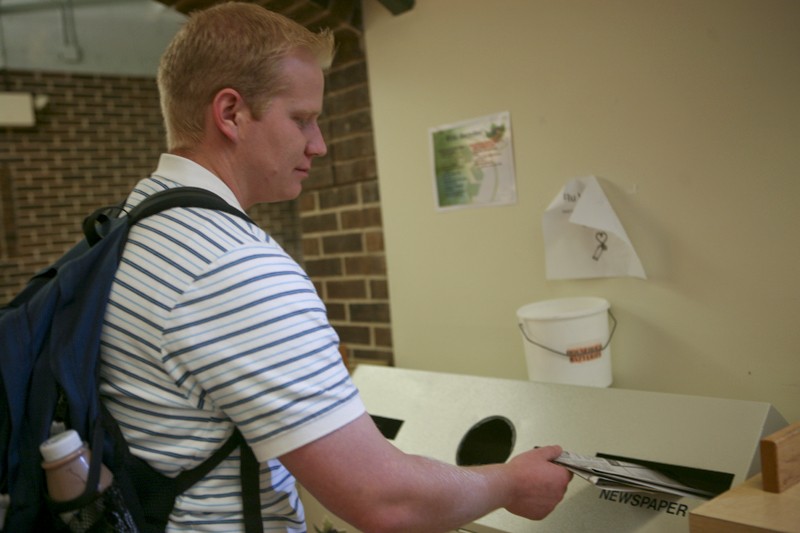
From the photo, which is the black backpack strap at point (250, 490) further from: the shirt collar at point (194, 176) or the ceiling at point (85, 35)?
the ceiling at point (85, 35)

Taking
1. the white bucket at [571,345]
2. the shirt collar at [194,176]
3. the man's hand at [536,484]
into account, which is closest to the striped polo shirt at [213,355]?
the shirt collar at [194,176]

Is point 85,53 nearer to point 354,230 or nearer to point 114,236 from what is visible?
point 354,230

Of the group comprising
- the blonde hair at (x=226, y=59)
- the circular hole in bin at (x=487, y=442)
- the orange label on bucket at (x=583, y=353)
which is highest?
the blonde hair at (x=226, y=59)

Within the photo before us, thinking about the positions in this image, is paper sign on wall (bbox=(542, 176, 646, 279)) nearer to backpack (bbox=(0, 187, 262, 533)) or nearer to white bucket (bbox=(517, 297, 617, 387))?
white bucket (bbox=(517, 297, 617, 387))

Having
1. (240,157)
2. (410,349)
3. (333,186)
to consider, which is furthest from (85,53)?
(240,157)

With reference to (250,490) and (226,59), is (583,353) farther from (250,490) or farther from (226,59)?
(226,59)

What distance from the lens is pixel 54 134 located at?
623 centimetres

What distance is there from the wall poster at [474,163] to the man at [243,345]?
0.96 m

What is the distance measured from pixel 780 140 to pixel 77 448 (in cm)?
151

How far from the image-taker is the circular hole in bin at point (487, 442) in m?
1.53

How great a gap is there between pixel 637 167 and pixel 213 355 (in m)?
1.26

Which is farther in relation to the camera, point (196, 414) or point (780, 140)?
point (780, 140)

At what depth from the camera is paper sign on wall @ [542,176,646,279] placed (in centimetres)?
172

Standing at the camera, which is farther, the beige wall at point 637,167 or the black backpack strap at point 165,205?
the beige wall at point 637,167
